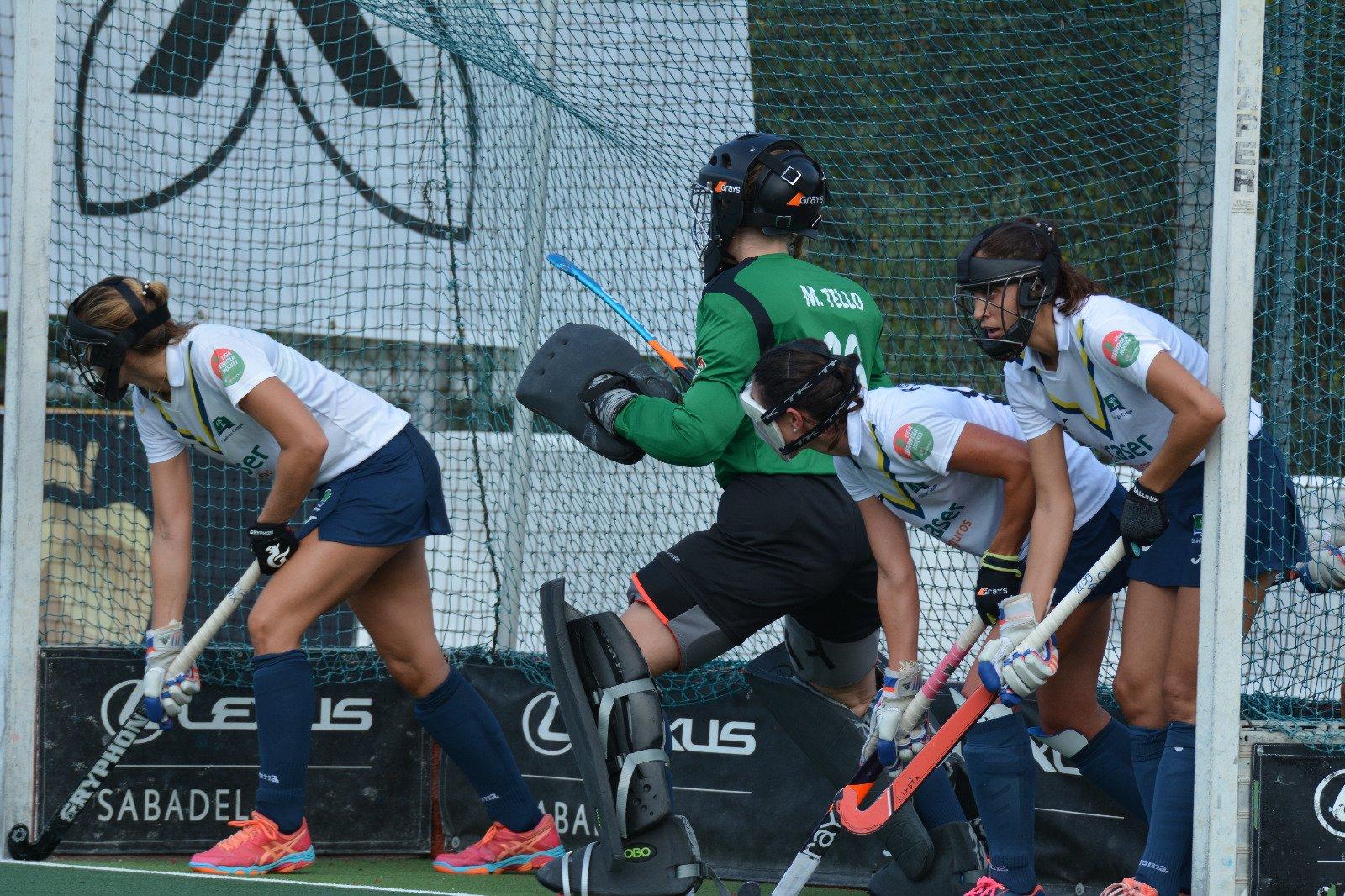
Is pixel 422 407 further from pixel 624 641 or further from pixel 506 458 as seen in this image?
pixel 624 641

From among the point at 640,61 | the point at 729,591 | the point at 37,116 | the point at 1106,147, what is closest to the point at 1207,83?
the point at 1106,147

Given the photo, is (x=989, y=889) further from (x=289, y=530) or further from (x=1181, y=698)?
(x=289, y=530)

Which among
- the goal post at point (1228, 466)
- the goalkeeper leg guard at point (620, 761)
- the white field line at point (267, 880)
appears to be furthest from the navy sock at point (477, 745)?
the goal post at point (1228, 466)

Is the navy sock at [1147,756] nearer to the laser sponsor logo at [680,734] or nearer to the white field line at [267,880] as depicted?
the laser sponsor logo at [680,734]

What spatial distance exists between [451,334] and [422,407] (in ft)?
1.46

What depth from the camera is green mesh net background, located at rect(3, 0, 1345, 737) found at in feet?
14.9

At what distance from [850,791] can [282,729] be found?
4.46 feet

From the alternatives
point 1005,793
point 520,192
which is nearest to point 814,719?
point 1005,793

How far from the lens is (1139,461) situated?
309cm

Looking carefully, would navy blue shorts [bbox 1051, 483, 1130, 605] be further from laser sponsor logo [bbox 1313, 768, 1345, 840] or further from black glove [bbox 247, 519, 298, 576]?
black glove [bbox 247, 519, 298, 576]

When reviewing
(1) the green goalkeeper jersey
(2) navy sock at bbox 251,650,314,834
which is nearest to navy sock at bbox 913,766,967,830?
(1) the green goalkeeper jersey

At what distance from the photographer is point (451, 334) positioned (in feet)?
15.8

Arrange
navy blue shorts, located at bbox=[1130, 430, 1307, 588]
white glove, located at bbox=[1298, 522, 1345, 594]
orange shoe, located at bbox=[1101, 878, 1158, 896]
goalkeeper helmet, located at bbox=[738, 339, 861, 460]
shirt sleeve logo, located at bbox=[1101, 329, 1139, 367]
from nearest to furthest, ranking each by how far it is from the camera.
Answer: shirt sleeve logo, located at bbox=[1101, 329, 1139, 367] → goalkeeper helmet, located at bbox=[738, 339, 861, 460] → orange shoe, located at bbox=[1101, 878, 1158, 896] → navy blue shorts, located at bbox=[1130, 430, 1307, 588] → white glove, located at bbox=[1298, 522, 1345, 594]

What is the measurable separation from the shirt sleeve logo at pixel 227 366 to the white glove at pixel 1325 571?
2.44 meters
